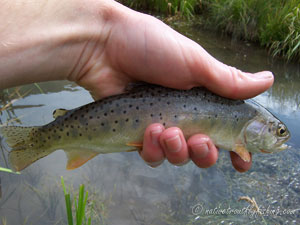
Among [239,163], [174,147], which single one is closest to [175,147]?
[174,147]

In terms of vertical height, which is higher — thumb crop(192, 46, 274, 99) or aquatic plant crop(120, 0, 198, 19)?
thumb crop(192, 46, 274, 99)

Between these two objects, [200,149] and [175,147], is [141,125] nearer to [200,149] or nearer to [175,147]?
[175,147]

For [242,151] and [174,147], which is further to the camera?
[242,151]

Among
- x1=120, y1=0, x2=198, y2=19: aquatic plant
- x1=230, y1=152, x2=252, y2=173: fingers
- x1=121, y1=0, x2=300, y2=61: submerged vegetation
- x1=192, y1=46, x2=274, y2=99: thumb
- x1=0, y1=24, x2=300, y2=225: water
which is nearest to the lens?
x1=192, y1=46, x2=274, y2=99: thumb

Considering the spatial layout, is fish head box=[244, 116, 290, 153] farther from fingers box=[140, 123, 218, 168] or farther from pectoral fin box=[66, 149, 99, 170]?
pectoral fin box=[66, 149, 99, 170]

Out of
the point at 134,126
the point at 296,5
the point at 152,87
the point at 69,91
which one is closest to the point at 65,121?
the point at 134,126

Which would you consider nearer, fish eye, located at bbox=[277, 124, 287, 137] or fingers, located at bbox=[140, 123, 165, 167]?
fingers, located at bbox=[140, 123, 165, 167]

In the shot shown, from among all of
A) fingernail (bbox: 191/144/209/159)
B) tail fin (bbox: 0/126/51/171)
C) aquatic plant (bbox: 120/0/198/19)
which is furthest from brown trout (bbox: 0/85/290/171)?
aquatic plant (bbox: 120/0/198/19)
